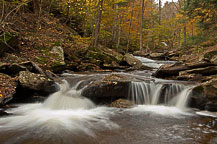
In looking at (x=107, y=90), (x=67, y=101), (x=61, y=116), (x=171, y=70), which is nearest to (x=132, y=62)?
(x=171, y=70)

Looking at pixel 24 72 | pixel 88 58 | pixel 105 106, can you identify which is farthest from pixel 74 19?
pixel 105 106

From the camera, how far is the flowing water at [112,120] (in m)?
3.56

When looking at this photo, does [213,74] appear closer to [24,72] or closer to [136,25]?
[24,72]

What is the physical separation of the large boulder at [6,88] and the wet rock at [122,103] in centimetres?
364

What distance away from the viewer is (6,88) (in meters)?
5.37

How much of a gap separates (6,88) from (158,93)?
19.0 ft

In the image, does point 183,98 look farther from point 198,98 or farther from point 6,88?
point 6,88

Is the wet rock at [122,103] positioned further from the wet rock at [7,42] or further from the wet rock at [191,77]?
the wet rock at [7,42]

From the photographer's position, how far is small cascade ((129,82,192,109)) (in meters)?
6.44

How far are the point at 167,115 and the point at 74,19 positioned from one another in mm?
14045

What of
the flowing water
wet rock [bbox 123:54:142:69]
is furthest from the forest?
wet rock [bbox 123:54:142:69]

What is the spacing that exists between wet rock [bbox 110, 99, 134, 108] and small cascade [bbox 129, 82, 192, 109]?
1.02ft

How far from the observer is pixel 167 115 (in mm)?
5379

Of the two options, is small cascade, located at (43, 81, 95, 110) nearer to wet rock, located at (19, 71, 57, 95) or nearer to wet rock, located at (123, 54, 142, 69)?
wet rock, located at (19, 71, 57, 95)
